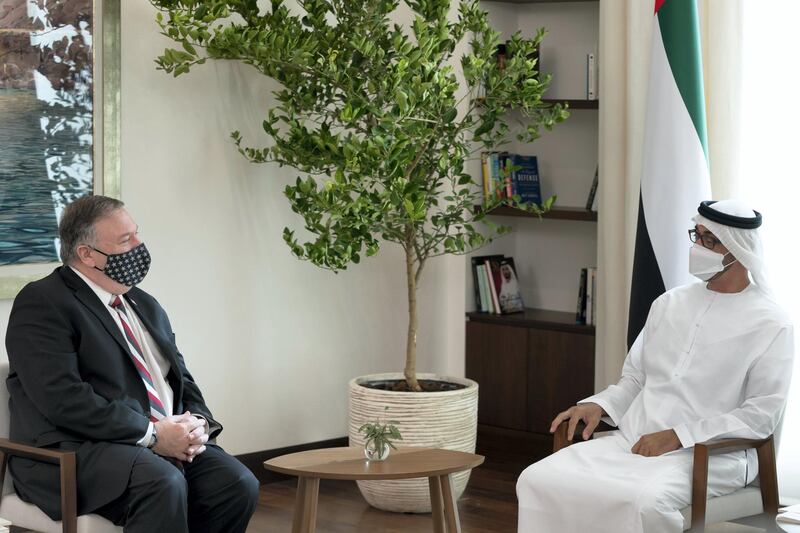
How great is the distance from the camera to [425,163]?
4.93m

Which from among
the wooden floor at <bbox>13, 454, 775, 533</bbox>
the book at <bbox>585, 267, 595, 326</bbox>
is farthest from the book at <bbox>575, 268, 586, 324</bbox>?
the wooden floor at <bbox>13, 454, 775, 533</bbox>

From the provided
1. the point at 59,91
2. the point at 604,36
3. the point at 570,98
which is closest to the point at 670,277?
the point at 604,36

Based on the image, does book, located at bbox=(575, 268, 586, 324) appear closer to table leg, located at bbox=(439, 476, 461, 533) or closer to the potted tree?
the potted tree

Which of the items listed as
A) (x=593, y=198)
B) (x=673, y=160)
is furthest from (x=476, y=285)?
(x=673, y=160)

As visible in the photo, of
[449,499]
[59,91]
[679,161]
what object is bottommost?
[449,499]

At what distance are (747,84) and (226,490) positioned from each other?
264 cm

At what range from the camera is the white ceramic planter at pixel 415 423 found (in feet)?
15.7

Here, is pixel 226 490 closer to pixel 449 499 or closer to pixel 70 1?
pixel 449 499

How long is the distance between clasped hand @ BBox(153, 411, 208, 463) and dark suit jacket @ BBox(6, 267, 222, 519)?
0.08 meters

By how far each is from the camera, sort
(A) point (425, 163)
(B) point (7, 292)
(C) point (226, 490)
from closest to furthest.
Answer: (C) point (226, 490) < (B) point (7, 292) < (A) point (425, 163)

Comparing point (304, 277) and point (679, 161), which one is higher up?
point (679, 161)

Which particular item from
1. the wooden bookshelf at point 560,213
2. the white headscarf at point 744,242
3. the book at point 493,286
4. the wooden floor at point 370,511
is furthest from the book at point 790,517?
the book at point 493,286

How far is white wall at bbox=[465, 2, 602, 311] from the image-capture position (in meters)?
5.90

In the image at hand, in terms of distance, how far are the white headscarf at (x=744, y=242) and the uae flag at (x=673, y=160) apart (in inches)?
26.8
